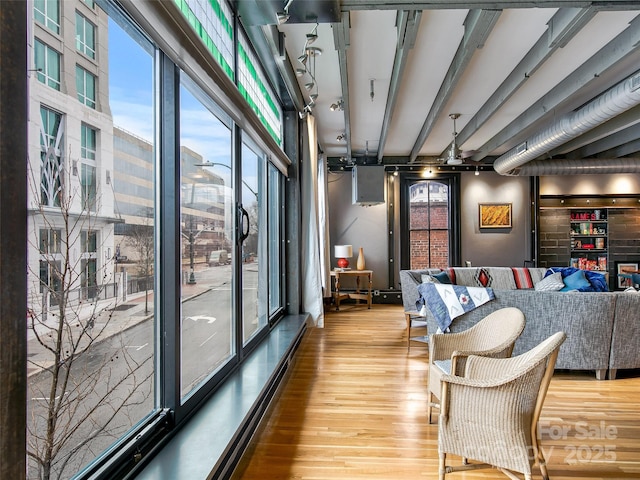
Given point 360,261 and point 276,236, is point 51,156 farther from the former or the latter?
point 360,261

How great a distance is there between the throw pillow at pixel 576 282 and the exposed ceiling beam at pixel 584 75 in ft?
7.30

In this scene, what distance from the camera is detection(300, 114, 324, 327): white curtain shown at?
5137 mm

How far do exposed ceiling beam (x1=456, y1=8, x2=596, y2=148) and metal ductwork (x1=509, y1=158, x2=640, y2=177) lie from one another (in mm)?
2630

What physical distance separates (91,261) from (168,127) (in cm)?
80

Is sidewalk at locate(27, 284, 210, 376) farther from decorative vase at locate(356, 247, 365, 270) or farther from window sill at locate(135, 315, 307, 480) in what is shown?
decorative vase at locate(356, 247, 365, 270)

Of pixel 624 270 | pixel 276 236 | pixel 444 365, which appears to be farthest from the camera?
pixel 624 270

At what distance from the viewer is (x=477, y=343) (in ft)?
9.00

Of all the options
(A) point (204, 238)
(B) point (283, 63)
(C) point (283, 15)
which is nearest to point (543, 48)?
(B) point (283, 63)

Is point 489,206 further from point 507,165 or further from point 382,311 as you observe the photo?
point 382,311

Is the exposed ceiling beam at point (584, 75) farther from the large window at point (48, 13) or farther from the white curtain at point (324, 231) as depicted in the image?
the large window at point (48, 13)

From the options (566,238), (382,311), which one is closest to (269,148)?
(382,311)

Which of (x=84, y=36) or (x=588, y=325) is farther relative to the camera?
(x=588, y=325)

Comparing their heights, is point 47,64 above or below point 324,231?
above

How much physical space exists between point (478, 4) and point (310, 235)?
3.27 m
